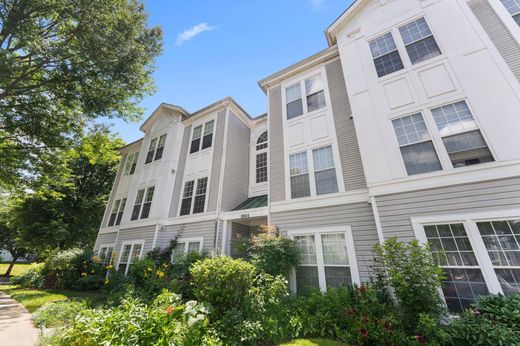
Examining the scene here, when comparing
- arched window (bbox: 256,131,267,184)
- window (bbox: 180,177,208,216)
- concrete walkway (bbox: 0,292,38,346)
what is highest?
arched window (bbox: 256,131,267,184)

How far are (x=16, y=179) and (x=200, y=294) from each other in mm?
13641

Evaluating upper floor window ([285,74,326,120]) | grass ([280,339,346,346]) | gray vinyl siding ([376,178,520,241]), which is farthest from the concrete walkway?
upper floor window ([285,74,326,120])

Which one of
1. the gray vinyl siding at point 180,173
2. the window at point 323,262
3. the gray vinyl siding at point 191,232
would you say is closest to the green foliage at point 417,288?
the window at point 323,262

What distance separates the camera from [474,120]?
260 inches

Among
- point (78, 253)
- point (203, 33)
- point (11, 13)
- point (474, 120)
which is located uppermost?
point (203, 33)

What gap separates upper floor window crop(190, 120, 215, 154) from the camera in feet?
47.0

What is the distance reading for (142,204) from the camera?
47.6 feet

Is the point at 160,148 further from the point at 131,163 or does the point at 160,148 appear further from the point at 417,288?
the point at 417,288

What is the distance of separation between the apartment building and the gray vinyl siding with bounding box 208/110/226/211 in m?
0.09

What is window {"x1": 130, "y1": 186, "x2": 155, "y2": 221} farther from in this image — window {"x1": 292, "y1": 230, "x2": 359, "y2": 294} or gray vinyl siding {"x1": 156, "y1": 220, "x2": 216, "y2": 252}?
window {"x1": 292, "y1": 230, "x2": 359, "y2": 294}

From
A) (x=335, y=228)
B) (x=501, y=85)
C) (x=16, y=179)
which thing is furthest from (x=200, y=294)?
(x=16, y=179)

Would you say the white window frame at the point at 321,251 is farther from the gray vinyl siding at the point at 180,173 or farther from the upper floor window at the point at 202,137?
the upper floor window at the point at 202,137

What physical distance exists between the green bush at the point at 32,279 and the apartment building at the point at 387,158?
20.2 ft

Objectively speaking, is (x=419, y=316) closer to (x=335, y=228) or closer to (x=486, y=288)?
(x=486, y=288)
